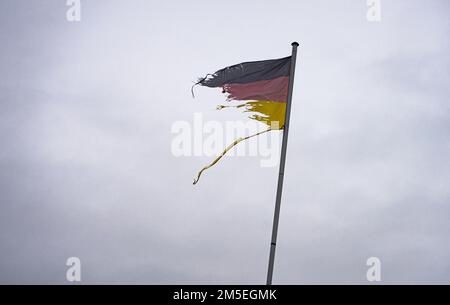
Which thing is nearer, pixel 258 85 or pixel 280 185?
pixel 280 185

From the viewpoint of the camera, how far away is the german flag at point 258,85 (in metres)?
17.8

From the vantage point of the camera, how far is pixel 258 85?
1805cm

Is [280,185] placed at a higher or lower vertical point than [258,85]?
lower

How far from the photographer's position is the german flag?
58.4ft

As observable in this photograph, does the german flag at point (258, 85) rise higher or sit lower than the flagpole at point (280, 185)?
higher

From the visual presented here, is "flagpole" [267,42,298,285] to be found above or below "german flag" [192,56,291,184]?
below

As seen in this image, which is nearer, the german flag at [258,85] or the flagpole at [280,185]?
the flagpole at [280,185]
